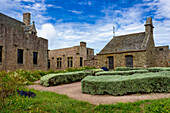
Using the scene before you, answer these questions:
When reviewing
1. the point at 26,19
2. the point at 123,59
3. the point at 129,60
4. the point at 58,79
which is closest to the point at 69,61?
the point at 123,59

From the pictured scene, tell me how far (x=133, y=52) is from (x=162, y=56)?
7812mm

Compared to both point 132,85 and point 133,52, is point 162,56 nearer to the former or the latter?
point 133,52

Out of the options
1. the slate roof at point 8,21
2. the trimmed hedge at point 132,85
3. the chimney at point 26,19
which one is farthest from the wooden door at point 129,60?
the chimney at point 26,19

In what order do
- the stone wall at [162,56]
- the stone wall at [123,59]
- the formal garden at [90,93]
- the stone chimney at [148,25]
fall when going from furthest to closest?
the stone wall at [162,56], the stone chimney at [148,25], the stone wall at [123,59], the formal garden at [90,93]

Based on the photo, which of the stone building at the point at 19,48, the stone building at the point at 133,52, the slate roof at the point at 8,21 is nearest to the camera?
the stone building at the point at 19,48

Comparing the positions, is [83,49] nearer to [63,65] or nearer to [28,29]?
[63,65]

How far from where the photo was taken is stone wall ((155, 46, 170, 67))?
22.9m

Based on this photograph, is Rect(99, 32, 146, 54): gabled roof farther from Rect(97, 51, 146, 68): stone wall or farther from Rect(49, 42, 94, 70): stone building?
Rect(49, 42, 94, 70): stone building

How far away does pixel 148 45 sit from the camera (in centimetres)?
1941

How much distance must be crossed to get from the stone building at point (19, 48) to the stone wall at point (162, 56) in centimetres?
1945

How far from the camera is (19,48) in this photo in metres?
15.5

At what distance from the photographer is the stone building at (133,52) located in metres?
18.7

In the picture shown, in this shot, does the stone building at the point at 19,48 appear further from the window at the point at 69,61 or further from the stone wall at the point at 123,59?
the stone wall at the point at 123,59

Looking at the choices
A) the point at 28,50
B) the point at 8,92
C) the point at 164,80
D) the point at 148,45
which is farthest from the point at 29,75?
the point at 148,45
